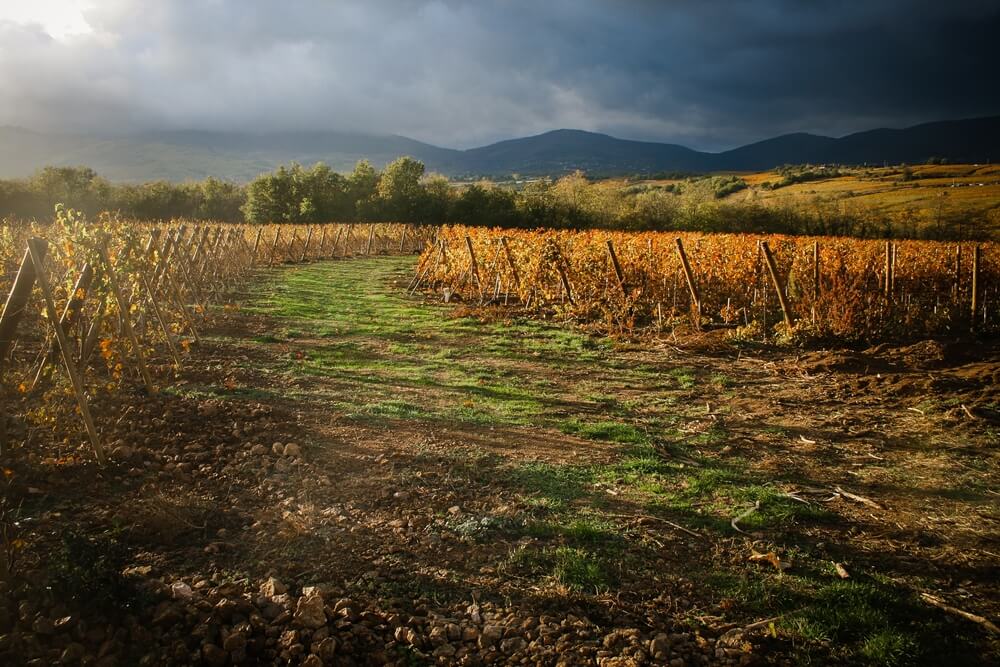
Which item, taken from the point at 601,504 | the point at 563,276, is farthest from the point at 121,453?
the point at 563,276

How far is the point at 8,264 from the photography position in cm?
1127

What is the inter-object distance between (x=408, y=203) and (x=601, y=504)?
5644 centimetres

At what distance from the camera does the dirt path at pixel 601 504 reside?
3.46 metres

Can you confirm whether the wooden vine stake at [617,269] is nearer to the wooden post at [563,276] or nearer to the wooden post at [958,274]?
the wooden post at [563,276]

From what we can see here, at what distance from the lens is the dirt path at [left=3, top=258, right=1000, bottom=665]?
3465mm

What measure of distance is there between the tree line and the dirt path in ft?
143

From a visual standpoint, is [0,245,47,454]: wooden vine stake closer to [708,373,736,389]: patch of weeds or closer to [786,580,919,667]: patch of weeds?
[786,580,919,667]: patch of weeds

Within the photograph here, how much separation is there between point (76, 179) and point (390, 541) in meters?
66.1

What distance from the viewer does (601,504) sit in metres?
5.08

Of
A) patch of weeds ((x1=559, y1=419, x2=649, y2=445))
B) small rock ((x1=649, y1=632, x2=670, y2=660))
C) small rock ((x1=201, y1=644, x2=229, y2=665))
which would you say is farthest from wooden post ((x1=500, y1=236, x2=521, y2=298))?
small rock ((x1=201, y1=644, x2=229, y2=665))

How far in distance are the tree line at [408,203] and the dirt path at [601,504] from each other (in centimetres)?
4363

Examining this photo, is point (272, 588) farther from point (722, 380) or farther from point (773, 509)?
point (722, 380)

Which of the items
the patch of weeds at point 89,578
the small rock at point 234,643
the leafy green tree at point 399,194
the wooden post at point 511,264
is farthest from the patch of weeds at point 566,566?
the leafy green tree at point 399,194

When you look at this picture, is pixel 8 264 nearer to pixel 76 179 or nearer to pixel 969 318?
pixel 969 318
